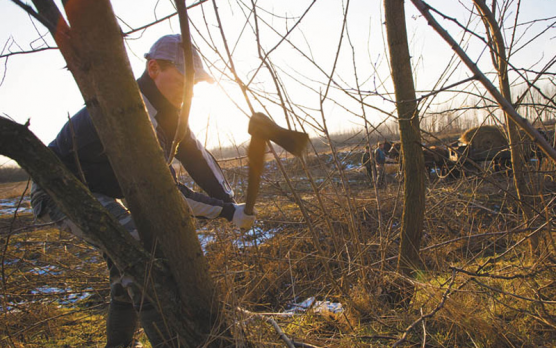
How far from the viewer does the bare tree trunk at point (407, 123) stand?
1757 mm

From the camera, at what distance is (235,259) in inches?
124

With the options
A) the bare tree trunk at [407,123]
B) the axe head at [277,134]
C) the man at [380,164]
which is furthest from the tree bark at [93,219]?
the man at [380,164]

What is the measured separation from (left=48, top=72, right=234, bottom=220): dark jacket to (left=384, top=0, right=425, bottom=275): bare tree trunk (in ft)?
3.45

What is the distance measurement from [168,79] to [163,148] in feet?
1.56

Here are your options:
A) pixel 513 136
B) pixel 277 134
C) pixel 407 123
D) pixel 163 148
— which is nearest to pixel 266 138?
pixel 277 134

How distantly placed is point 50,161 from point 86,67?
12.7 inches

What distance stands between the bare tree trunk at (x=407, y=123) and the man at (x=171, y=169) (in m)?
0.95

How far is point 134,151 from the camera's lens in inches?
42.2

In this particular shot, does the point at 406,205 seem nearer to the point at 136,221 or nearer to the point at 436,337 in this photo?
the point at 436,337

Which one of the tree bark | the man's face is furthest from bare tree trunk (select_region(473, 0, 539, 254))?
the tree bark

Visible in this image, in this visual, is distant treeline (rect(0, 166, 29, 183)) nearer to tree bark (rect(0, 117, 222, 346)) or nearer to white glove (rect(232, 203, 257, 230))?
white glove (rect(232, 203, 257, 230))

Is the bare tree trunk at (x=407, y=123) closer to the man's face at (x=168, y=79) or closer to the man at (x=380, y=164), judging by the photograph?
the man at (x=380, y=164)

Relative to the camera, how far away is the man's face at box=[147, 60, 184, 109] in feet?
6.05

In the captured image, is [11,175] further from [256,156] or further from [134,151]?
[256,156]
